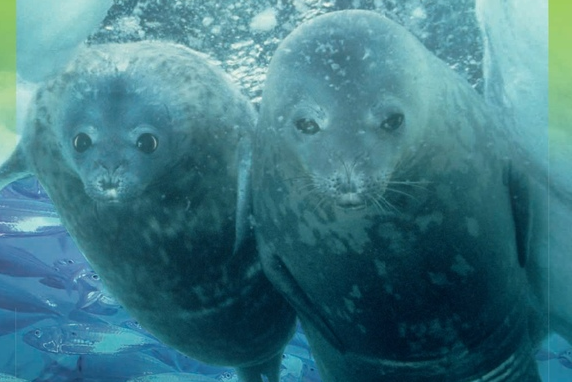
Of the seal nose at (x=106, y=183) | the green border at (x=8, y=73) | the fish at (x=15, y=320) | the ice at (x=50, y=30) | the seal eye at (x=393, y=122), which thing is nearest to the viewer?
the seal eye at (x=393, y=122)

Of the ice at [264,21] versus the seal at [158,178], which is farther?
the ice at [264,21]

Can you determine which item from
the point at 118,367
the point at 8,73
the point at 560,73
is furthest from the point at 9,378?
the point at 560,73

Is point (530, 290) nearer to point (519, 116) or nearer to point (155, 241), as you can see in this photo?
point (519, 116)

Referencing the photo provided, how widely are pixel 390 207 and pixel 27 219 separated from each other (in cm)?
254

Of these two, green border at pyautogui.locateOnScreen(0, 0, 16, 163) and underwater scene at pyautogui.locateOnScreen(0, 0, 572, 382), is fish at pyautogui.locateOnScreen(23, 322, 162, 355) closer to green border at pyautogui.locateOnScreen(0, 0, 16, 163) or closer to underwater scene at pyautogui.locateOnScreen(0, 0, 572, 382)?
underwater scene at pyautogui.locateOnScreen(0, 0, 572, 382)

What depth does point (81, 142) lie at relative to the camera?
103 inches

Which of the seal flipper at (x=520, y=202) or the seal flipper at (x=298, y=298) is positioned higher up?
the seal flipper at (x=520, y=202)

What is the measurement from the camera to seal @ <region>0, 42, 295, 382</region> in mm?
2604

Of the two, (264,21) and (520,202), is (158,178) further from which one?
(520,202)

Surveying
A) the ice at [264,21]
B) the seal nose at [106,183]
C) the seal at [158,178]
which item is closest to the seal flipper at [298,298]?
the seal at [158,178]

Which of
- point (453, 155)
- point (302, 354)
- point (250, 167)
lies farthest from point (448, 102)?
point (302, 354)

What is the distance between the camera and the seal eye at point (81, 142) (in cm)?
259

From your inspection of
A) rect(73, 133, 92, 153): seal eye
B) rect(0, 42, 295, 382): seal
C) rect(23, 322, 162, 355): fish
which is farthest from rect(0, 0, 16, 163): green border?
rect(23, 322, 162, 355): fish

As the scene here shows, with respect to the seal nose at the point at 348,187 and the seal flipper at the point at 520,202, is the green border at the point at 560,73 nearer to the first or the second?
the seal flipper at the point at 520,202
